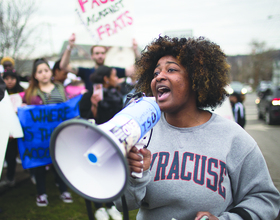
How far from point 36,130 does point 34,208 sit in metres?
1.09

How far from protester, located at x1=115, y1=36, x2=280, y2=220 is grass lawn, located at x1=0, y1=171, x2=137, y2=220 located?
6.53 ft

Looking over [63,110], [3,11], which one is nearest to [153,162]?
[63,110]

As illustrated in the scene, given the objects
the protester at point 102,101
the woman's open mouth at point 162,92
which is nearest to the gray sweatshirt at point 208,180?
the woman's open mouth at point 162,92

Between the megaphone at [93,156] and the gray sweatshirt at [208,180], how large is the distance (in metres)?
0.33

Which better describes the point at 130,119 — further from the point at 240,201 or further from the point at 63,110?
the point at 63,110

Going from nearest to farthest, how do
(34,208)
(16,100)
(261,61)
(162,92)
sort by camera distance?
(162,92) → (34,208) → (16,100) → (261,61)

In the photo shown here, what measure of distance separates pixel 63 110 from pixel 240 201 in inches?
102

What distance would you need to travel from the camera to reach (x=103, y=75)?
122 inches

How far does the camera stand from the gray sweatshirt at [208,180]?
48.6 inches

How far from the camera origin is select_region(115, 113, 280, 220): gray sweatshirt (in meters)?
1.23

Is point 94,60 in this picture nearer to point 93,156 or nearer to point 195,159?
point 195,159

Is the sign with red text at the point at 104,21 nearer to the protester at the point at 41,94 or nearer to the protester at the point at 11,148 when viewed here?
the protester at the point at 41,94

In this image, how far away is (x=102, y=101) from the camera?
3102 mm

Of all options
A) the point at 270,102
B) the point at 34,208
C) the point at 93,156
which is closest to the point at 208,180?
the point at 93,156
